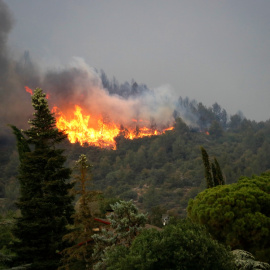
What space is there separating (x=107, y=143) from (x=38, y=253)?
6470 inches

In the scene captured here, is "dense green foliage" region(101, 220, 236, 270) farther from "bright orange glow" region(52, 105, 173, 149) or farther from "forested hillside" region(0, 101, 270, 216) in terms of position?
"bright orange glow" region(52, 105, 173, 149)

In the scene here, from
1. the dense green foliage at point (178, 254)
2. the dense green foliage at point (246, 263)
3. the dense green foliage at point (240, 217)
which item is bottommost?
the dense green foliage at point (246, 263)

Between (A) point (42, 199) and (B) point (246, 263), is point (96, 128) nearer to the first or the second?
(A) point (42, 199)

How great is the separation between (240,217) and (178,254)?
9.24 meters

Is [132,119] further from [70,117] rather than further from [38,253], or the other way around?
[38,253]

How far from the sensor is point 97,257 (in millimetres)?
20000

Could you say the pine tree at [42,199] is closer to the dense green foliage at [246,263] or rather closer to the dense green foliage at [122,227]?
the dense green foliage at [122,227]

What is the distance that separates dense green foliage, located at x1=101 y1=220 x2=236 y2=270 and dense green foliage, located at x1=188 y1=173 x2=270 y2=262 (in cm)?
673

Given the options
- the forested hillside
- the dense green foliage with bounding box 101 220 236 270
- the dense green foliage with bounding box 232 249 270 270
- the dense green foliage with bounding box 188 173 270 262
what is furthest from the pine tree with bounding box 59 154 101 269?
the forested hillside

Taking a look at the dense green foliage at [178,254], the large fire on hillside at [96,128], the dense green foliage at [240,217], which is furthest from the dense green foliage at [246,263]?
the large fire on hillside at [96,128]

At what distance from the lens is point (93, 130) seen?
594 ft

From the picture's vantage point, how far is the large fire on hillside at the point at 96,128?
543 feet

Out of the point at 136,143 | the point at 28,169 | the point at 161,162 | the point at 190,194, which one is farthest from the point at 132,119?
the point at 28,169

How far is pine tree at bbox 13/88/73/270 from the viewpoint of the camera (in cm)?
2277
